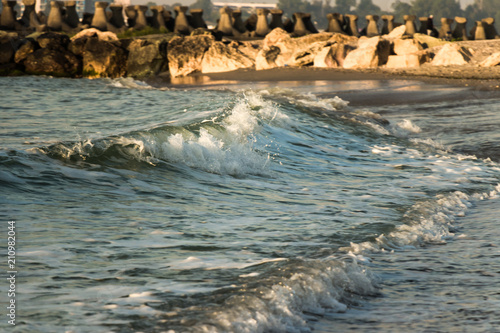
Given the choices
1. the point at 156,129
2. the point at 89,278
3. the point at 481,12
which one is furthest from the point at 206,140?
the point at 481,12

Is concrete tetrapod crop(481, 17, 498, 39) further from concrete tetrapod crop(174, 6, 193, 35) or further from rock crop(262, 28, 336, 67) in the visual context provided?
concrete tetrapod crop(174, 6, 193, 35)

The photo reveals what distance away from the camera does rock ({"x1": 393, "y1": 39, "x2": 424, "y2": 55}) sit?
873 inches

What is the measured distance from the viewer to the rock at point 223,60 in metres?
23.9

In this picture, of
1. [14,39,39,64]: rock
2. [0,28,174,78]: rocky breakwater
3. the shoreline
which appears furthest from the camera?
[14,39,39,64]: rock

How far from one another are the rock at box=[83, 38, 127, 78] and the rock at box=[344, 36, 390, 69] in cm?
885

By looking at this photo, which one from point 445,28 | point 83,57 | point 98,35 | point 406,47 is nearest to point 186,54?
point 83,57

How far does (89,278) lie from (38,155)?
10.9ft

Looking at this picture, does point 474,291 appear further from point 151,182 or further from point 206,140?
→ point 206,140

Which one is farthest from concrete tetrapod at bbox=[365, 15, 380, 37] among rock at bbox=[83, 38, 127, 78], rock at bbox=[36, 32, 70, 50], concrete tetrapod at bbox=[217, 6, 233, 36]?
rock at bbox=[36, 32, 70, 50]

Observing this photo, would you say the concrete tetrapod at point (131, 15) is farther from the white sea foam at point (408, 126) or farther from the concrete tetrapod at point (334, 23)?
the white sea foam at point (408, 126)

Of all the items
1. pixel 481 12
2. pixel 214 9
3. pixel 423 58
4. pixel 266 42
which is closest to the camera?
pixel 423 58

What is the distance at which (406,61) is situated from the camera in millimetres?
21328

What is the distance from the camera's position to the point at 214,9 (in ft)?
540

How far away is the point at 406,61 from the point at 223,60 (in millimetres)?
6593
